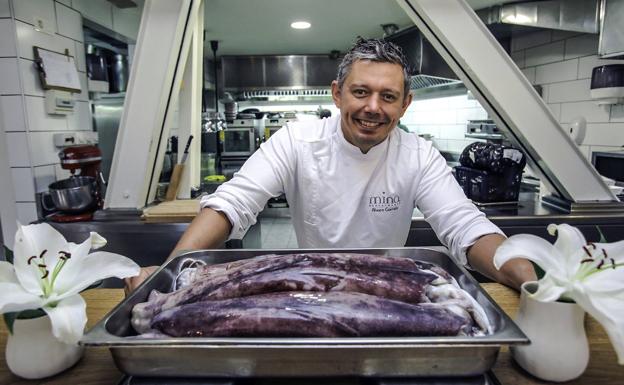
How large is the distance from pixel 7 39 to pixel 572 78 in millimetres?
3994

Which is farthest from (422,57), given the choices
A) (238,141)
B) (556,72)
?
(238,141)

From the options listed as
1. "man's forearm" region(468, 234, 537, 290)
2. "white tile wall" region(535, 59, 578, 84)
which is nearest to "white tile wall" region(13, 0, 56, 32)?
"man's forearm" region(468, 234, 537, 290)

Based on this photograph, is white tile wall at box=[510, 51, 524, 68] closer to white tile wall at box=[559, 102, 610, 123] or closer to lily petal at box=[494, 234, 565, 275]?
white tile wall at box=[559, 102, 610, 123]

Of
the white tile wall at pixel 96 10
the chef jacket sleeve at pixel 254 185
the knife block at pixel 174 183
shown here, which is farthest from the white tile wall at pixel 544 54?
the white tile wall at pixel 96 10

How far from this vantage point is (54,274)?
649 mm

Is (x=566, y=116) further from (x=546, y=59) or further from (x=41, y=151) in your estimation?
(x=41, y=151)

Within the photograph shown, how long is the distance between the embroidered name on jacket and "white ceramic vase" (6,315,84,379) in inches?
42.6

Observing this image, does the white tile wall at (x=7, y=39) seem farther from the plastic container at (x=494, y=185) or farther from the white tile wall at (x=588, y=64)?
the white tile wall at (x=588, y=64)

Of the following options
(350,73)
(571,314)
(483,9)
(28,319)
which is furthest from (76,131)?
(483,9)

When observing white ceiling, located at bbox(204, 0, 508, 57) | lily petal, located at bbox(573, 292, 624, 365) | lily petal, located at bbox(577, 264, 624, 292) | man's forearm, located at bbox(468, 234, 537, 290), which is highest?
white ceiling, located at bbox(204, 0, 508, 57)

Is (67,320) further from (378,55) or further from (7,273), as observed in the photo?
(378,55)

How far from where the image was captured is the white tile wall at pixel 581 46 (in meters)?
3.06

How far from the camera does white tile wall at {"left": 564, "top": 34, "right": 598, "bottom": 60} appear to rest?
10.0ft

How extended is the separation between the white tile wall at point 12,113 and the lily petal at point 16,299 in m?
2.12
